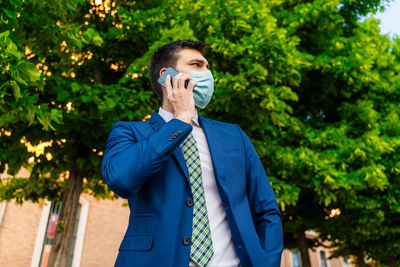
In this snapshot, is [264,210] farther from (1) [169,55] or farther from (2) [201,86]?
(1) [169,55]

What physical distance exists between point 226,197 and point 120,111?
4.61m

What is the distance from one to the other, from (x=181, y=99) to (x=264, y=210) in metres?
0.76

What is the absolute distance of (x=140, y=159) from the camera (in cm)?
153

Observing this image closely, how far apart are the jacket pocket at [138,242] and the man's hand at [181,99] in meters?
0.60

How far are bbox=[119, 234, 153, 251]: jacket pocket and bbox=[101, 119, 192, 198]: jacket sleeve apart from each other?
204 mm

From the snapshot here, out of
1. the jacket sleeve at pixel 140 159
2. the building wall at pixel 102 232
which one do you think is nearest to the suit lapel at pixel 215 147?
the jacket sleeve at pixel 140 159

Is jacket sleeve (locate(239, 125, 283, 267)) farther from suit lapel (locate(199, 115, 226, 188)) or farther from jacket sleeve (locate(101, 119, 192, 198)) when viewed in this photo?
jacket sleeve (locate(101, 119, 192, 198))

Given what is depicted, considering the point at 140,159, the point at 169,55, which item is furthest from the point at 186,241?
the point at 169,55

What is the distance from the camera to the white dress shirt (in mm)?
1586

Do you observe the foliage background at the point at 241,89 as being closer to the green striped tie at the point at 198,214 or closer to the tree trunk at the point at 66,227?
the tree trunk at the point at 66,227

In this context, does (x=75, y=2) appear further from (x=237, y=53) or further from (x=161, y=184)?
(x=161, y=184)

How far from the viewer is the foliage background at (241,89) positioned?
5.55m

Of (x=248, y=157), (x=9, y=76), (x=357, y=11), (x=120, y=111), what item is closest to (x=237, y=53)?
(x=120, y=111)

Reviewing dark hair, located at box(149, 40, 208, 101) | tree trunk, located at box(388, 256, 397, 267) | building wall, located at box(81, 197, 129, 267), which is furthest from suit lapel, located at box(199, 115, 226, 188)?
building wall, located at box(81, 197, 129, 267)
